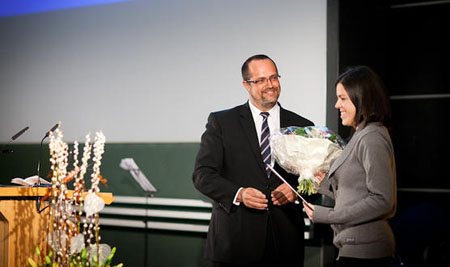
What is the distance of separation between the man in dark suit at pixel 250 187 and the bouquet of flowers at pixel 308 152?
1.19 ft

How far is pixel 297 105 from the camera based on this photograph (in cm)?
448

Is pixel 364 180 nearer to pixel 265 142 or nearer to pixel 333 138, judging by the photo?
pixel 333 138

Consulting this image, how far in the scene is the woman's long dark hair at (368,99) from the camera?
232 cm

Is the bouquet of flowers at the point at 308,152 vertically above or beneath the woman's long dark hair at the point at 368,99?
beneath

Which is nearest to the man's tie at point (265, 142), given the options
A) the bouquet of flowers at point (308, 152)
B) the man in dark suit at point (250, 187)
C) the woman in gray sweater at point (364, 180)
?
the man in dark suit at point (250, 187)

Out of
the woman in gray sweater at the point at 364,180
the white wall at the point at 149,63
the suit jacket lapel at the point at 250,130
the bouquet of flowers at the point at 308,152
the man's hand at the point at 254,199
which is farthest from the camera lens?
the white wall at the point at 149,63

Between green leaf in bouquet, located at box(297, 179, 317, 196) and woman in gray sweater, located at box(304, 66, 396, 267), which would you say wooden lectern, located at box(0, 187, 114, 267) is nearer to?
green leaf in bouquet, located at box(297, 179, 317, 196)

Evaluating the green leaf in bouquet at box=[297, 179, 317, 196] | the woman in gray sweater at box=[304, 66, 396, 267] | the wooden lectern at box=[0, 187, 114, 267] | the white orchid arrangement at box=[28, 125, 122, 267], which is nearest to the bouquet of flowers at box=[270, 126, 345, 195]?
the green leaf in bouquet at box=[297, 179, 317, 196]

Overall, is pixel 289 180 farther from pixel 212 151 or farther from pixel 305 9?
pixel 305 9

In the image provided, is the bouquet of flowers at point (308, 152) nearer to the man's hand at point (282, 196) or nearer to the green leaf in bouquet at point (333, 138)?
the green leaf in bouquet at point (333, 138)

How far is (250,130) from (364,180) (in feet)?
3.80

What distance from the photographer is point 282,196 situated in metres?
3.10

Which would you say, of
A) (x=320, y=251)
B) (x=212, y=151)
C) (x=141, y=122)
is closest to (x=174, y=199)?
(x=141, y=122)

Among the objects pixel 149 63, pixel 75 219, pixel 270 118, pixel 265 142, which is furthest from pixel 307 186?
pixel 149 63
